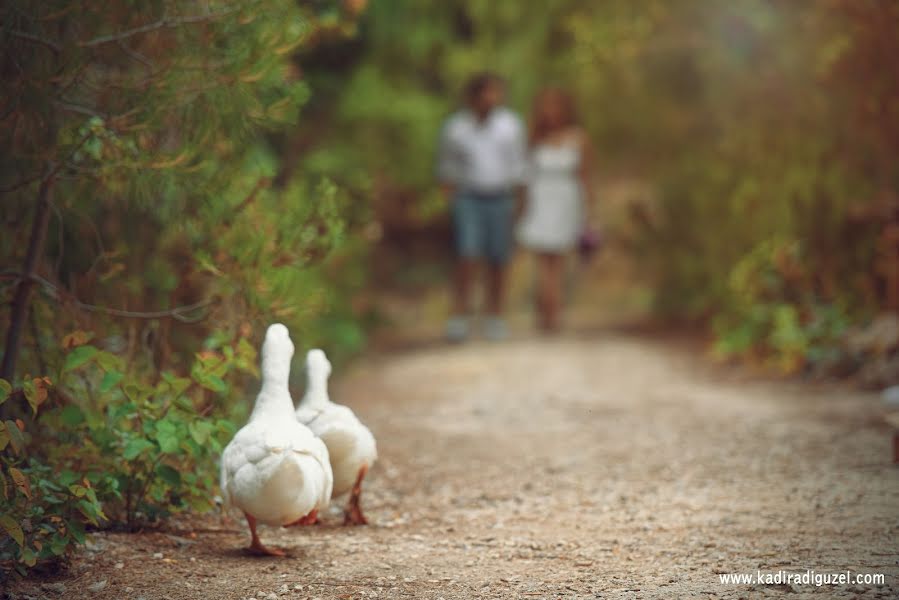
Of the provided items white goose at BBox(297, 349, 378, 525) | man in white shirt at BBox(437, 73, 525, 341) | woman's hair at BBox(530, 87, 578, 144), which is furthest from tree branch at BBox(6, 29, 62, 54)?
woman's hair at BBox(530, 87, 578, 144)

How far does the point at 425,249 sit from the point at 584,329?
400 cm

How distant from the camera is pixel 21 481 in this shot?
3.50 m

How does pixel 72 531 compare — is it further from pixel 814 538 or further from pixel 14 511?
pixel 814 538

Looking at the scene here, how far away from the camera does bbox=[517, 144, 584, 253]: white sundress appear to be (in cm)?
1026

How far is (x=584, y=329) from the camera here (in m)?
10.7

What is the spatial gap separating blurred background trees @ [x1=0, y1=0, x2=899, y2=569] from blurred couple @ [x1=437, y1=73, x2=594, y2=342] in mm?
649

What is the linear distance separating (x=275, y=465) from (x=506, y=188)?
660cm

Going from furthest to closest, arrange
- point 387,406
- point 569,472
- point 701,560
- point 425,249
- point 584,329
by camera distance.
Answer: point 425,249
point 584,329
point 387,406
point 569,472
point 701,560

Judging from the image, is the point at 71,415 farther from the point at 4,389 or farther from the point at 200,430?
the point at 4,389

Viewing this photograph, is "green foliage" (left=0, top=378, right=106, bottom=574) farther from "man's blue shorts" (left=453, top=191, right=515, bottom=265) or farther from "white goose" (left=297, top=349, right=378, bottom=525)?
"man's blue shorts" (left=453, top=191, right=515, bottom=265)

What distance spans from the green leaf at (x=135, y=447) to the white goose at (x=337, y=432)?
0.54 metres

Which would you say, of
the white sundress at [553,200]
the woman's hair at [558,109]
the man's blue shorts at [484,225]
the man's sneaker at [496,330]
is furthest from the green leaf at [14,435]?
the woman's hair at [558,109]

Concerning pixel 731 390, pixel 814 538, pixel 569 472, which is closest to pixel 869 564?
pixel 814 538

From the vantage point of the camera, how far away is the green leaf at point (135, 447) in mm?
3908
